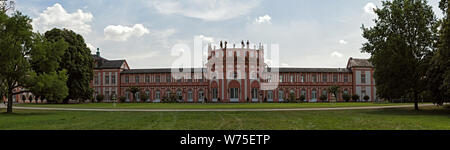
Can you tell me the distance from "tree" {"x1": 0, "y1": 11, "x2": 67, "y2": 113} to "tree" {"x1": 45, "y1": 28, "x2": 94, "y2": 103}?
63.1 feet

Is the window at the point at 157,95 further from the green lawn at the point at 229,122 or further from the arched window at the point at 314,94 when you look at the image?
the green lawn at the point at 229,122

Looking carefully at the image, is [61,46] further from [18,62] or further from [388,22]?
[388,22]

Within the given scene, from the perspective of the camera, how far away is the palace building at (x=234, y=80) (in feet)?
194

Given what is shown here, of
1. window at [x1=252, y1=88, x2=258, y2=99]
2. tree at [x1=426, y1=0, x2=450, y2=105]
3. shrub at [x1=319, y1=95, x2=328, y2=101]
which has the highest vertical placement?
tree at [x1=426, y1=0, x2=450, y2=105]

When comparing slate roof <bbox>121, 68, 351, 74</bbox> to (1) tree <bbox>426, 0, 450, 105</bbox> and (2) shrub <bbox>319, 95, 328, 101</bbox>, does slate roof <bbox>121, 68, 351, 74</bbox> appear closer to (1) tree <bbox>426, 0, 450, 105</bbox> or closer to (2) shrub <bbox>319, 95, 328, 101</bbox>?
(2) shrub <bbox>319, 95, 328, 101</bbox>

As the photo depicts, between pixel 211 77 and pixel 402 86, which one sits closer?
pixel 402 86

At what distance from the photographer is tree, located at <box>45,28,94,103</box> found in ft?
155

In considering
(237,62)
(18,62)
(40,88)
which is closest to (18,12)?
(18,62)

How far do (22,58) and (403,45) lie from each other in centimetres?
3286

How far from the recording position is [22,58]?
27.1 m

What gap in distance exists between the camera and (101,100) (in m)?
65.4

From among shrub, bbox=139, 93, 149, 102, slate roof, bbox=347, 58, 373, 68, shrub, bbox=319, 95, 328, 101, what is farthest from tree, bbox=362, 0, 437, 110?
shrub, bbox=139, 93, 149, 102

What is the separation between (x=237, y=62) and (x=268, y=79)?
829 cm

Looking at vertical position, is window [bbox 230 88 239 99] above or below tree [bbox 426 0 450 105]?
below
